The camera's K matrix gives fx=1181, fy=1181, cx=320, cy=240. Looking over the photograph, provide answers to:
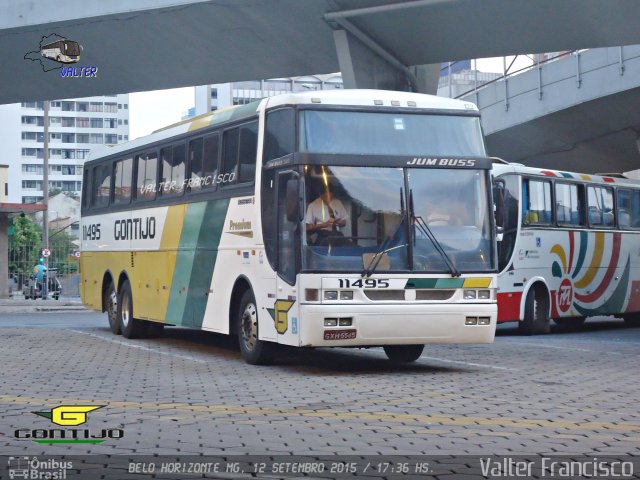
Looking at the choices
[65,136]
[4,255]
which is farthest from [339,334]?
[65,136]

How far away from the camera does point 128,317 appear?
20828 mm

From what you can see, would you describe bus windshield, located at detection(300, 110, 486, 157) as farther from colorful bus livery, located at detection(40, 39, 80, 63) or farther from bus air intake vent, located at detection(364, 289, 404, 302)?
colorful bus livery, located at detection(40, 39, 80, 63)

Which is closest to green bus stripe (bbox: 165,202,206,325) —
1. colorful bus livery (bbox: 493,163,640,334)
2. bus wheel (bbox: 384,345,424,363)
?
bus wheel (bbox: 384,345,424,363)

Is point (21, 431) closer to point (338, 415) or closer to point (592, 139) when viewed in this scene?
point (338, 415)

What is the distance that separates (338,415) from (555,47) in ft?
50.3

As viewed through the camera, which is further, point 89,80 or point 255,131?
point 89,80

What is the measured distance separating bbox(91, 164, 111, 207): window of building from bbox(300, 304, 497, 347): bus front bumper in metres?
9.40

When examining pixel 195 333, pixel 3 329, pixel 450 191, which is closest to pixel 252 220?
pixel 450 191

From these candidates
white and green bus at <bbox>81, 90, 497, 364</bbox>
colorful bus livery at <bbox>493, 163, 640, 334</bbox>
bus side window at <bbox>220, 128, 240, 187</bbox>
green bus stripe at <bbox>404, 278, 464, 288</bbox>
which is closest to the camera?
white and green bus at <bbox>81, 90, 497, 364</bbox>

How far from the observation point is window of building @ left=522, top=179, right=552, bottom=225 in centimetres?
2277

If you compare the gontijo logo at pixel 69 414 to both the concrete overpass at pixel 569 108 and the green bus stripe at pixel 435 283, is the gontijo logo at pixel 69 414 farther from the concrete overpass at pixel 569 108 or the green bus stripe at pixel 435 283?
the concrete overpass at pixel 569 108

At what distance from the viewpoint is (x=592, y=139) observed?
118 ft

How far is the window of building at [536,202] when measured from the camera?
22766mm

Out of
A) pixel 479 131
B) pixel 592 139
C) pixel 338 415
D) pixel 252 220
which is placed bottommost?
pixel 338 415
